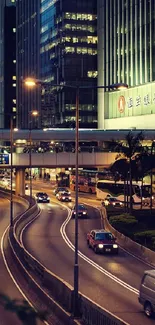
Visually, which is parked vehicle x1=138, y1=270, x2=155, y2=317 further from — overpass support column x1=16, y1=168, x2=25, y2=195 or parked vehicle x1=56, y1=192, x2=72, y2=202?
overpass support column x1=16, y1=168, x2=25, y2=195

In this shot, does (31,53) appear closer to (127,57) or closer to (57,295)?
(127,57)

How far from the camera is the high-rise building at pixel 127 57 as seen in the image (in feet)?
374

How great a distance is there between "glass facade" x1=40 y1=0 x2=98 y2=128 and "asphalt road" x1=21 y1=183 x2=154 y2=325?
93354mm

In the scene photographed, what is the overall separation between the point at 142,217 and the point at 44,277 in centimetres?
3611

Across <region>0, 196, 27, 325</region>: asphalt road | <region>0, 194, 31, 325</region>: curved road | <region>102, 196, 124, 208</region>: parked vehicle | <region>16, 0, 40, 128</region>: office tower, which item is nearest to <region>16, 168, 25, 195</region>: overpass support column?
<region>102, 196, 124, 208</region>: parked vehicle

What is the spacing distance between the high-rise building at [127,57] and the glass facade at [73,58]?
54.5 ft

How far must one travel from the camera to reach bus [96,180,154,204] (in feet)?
271

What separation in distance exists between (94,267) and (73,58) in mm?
123188

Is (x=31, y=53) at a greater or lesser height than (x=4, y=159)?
greater

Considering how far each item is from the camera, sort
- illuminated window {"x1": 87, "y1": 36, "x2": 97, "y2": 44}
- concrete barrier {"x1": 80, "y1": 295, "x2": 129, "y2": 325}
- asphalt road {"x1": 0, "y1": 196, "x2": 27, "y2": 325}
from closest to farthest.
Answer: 1. concrete barrier {"x1": 80, "y1": 295, "x2": 129, "y2": 325}
2. asphalt road {"x1": 0, "y1": 196, "x2": 27, "y2": 325}
3. illuminated window {"x1": 87, "y1": 36, "x2": 97, "y2": 44}

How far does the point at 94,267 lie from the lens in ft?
124

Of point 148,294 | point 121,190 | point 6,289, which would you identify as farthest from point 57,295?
point 121,190

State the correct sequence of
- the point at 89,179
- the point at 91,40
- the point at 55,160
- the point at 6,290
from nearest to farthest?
the point at 6,290 → the point at 55,160 → the point at 89,179 → the point at 91,40

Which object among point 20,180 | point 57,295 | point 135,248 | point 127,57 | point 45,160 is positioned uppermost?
point 127,57
